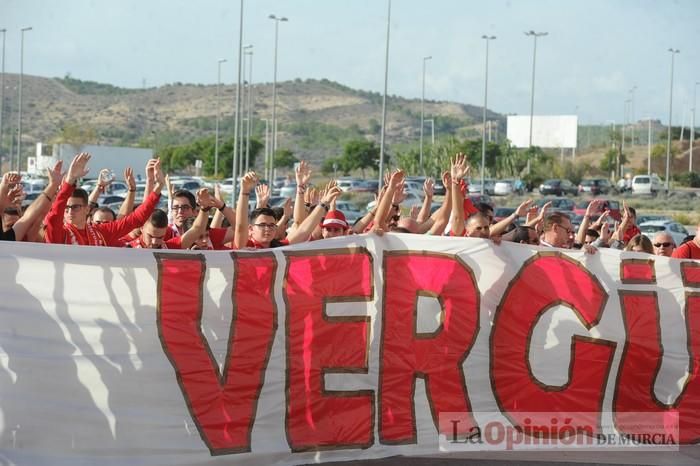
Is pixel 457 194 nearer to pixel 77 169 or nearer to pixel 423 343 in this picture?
pixel 423 343

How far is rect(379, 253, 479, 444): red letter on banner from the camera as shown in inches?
268

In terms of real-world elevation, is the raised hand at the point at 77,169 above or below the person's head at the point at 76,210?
above

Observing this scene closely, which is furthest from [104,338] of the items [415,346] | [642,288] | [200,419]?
[642,288]

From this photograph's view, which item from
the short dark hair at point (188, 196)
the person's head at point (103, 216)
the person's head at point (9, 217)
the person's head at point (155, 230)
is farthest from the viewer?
the short dark hair at point (188, 196)

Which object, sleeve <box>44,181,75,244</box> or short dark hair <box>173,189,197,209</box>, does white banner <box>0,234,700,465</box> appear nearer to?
sleeve <box>44,181,75,244</box>

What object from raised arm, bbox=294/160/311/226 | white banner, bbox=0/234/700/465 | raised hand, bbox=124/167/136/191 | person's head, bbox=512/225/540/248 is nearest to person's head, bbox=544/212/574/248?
person's head, bbox=512/225/540/248

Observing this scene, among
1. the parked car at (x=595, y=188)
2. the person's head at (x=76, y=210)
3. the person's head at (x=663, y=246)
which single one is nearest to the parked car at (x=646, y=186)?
the parked car at (x=595, y=188)

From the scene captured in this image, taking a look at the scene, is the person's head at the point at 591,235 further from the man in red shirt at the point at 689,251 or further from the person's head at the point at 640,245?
the man in red shirt at the point at 689,251

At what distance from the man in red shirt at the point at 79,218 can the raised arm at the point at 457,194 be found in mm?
2127

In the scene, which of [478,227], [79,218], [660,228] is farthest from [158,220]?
[660,228]

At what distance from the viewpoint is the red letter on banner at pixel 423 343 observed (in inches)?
268

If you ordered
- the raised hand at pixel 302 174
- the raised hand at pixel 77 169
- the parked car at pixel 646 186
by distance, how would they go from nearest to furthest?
the raised hand at pixel 77 169 → the raised hand at pixel 302 174 → the parked car at pixel 646 186

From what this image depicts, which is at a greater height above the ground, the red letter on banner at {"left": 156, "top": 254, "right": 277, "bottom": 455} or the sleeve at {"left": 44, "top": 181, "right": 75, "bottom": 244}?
the sleeve at {"left": 44, "top": 181, "right": 75, "bottom": 244}

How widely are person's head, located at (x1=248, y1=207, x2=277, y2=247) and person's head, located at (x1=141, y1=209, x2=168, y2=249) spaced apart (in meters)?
0.61
